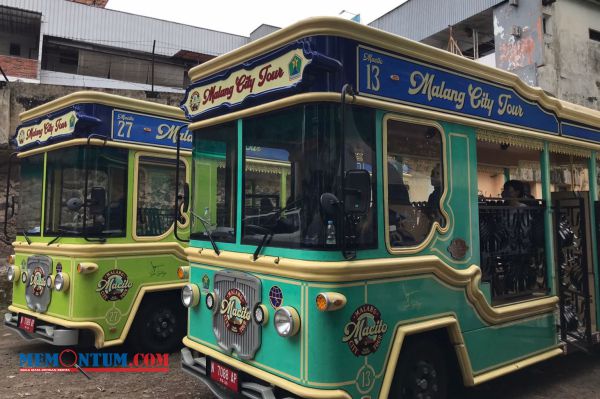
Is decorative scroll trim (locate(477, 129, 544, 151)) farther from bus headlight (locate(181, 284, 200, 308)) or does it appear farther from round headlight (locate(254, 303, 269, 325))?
bus headlight (locate(181, 284, 200, 308))

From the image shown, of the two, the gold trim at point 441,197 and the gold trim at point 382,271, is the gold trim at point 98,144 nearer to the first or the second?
the gold trim at point 382,271

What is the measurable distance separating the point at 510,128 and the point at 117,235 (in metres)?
4.34

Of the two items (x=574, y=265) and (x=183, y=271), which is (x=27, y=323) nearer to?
(x=183, y=271)

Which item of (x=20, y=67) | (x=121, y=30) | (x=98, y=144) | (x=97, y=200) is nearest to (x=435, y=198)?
(x=97, y=200)

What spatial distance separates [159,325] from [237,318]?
103 inches

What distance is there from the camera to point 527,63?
47.2ft

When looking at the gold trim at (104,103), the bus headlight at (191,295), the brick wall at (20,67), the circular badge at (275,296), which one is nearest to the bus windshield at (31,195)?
the gold trim at (104,103)

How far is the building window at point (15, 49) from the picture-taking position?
820 inches

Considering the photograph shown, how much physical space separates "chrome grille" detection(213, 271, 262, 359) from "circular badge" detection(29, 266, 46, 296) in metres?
2.85

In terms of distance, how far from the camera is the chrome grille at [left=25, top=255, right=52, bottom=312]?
529 centimetres

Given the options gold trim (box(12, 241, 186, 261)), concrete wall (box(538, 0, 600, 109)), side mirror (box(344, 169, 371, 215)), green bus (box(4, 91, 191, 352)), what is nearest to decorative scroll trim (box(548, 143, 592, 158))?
side mirror (box(344, 169, 371, 215))

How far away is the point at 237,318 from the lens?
3.46 meters

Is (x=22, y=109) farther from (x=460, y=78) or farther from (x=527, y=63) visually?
(x=527, y=63)

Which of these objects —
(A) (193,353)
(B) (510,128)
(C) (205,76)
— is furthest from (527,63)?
(A) (193,353)
